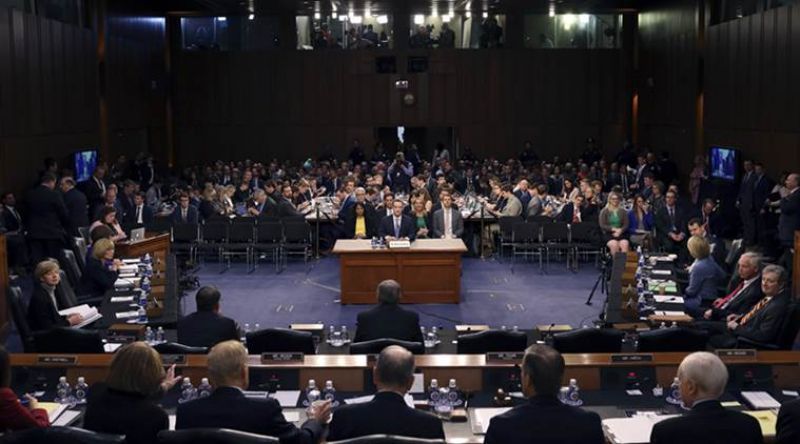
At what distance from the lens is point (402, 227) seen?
14.3m

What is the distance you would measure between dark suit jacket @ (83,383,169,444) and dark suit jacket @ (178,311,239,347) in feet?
8.24

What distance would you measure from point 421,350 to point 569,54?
79.9 feet

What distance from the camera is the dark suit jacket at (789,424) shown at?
198 inches

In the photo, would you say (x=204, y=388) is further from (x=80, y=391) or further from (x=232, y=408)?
(x=232, y=408)

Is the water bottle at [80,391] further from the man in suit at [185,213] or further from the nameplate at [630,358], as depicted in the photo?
the man in suit at [185,213]

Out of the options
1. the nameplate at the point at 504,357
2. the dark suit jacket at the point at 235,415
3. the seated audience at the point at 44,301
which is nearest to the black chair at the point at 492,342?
the nameplate at the point at 504,357

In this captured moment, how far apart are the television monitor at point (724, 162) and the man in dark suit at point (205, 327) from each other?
1607 cm

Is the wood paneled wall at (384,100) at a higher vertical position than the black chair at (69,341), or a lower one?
higher

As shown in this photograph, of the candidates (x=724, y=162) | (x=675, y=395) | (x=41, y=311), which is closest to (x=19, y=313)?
(x=41, y=311)

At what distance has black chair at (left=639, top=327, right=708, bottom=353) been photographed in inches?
289

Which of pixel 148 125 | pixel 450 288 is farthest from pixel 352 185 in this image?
pixel 148 125

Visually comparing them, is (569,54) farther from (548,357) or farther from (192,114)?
(548,357)

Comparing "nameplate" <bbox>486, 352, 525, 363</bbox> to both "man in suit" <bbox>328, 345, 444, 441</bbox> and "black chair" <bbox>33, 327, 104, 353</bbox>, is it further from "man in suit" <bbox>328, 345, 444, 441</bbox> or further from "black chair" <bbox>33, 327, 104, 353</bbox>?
"black chair" <bbox>33, 327, 104, 353</bbox>

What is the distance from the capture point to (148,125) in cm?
2803
